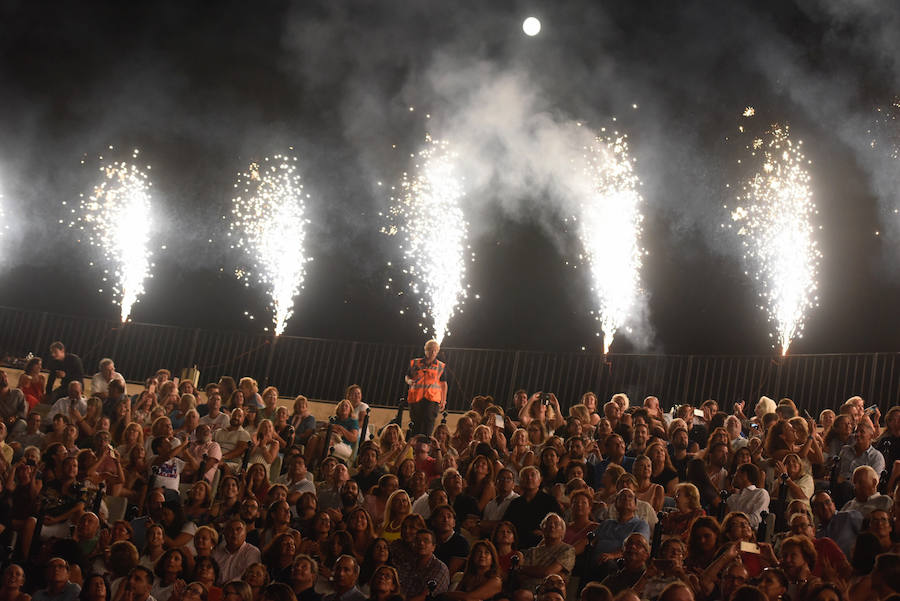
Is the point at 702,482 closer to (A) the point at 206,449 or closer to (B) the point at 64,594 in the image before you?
(A) the point at 206,449

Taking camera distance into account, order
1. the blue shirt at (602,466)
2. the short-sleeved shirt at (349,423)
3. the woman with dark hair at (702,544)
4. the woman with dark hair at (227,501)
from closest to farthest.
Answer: the woman with dark hair at (702,544)
the woman with dark hair at (227,501)
the blue shirt at (602,466)
the short-sleeved shirt at (349,423)

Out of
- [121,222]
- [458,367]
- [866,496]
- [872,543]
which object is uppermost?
[121,222]

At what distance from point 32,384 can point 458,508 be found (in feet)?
24.3

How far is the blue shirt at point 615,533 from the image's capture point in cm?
874

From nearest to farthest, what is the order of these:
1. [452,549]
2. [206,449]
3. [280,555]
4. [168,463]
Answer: [452,549] → [280,555] → [168,463] → [206,449]

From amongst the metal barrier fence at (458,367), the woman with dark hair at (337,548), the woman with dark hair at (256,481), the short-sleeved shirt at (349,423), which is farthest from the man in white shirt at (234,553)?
the metal barrier fence at (458,367)

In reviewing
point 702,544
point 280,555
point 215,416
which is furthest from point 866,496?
point 215,416

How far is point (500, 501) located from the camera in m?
9.95

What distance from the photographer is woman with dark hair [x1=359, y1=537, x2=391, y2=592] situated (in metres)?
8.85

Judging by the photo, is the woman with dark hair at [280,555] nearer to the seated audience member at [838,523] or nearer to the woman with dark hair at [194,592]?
the woman with dark hair at [194,592]

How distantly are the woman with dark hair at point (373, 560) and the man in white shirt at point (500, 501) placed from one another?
122cm

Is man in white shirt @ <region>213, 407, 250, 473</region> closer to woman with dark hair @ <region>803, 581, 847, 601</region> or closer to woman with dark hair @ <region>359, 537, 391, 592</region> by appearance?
woman with dark hair @ <region>359, 537, 391, 592</region>

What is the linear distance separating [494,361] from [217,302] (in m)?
10.7

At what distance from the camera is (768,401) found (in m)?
12.9
